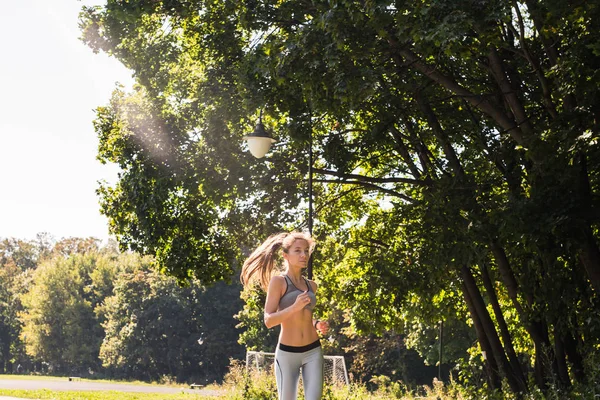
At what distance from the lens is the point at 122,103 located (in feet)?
59.3

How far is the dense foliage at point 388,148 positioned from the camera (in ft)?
33.2

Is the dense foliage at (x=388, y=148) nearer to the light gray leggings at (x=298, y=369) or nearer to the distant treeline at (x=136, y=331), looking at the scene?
the light gray leggings at (x=298, y=369)

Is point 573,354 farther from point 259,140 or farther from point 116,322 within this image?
point 116,322

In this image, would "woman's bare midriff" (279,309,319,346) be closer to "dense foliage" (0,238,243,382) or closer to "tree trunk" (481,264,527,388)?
"tree trunk" (481,264,527,388)

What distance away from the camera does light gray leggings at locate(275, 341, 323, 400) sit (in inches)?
246

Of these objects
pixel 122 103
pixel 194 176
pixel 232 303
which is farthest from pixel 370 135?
pixel 232 303

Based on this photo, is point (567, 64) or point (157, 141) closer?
point (567, 64)

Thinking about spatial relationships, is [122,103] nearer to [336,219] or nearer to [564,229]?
[336,219]

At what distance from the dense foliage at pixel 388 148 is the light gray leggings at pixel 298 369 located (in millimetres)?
4122

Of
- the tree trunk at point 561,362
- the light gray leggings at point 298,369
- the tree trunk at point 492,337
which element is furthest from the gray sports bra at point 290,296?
the tree trunk at point 492,337

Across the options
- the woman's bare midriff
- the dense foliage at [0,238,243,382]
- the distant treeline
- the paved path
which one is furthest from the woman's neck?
the dense foliage at [0,238,243,382]

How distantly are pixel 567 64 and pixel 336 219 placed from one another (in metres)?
10.2

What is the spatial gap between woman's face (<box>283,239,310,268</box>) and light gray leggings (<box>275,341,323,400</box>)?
65 cm

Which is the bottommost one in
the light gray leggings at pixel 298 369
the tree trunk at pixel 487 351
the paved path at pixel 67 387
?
the light gray leggings at pixel 298 369
